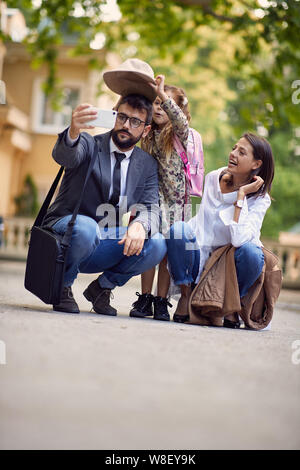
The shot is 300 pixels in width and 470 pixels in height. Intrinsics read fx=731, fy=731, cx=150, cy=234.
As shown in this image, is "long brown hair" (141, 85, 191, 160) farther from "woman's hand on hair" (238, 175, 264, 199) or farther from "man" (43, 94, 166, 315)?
"woman's hand on hair" (238, 175, 264, 199)

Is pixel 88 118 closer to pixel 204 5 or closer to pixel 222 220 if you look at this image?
pixel 222 220

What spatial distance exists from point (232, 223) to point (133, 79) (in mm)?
1289

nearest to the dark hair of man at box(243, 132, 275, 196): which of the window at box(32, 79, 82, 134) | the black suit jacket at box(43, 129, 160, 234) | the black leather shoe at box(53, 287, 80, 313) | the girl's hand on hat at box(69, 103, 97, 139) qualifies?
the black suit jacket at box(43, 129, 160, 234)

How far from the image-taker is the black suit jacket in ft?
17.3

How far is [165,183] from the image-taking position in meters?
5.76

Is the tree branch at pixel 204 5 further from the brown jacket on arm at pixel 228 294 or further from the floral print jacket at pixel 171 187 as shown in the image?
the brown jacket on arm at pixel 228 294

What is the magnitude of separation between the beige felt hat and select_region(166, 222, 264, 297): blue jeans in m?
1.02

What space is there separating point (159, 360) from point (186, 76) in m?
30.0

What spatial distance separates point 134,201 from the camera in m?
5.50

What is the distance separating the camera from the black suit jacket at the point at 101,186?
5.27 m

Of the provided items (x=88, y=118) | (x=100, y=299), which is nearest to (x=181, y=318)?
(x=100, y=299)

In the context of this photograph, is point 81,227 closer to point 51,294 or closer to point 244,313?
point 51,294

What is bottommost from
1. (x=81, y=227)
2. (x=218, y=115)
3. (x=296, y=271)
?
(x=296, y=271)
